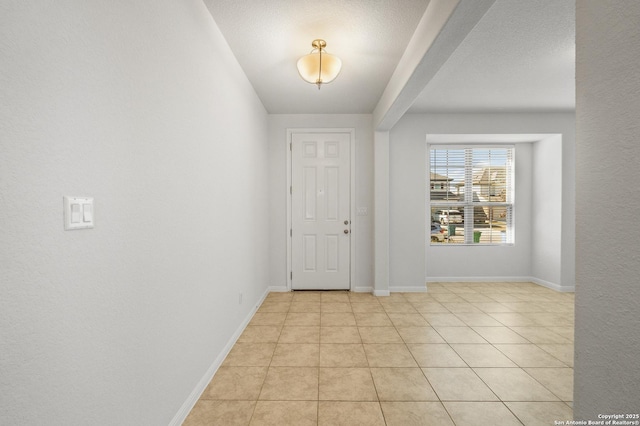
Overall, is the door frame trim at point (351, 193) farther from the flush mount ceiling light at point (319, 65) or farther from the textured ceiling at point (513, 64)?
the flush mount ceiling light at point (319, 65)

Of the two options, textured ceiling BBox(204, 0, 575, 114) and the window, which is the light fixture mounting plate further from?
the window

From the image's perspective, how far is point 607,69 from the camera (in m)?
0.69

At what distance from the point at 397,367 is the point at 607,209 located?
2.00 m

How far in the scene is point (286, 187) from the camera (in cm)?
438

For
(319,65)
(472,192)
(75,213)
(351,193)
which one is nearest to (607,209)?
(75,213)

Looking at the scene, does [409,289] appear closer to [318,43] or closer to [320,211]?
[320,211]

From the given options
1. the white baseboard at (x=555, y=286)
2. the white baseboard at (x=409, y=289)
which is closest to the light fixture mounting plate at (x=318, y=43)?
the white baseboard at (x=409, y=289)

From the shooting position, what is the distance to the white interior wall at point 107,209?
79 centimetres

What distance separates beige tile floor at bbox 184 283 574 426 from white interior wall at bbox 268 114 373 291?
0.69 metres

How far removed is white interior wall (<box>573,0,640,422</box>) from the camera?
2.08 feet

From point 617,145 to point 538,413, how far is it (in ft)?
6.19

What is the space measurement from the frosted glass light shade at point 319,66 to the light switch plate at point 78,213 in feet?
6.59

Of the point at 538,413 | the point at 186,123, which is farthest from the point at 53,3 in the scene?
the point at 538,413

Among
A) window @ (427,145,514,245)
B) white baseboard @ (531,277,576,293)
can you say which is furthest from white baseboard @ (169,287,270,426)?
white baseboard @ (531,277,576,293)
